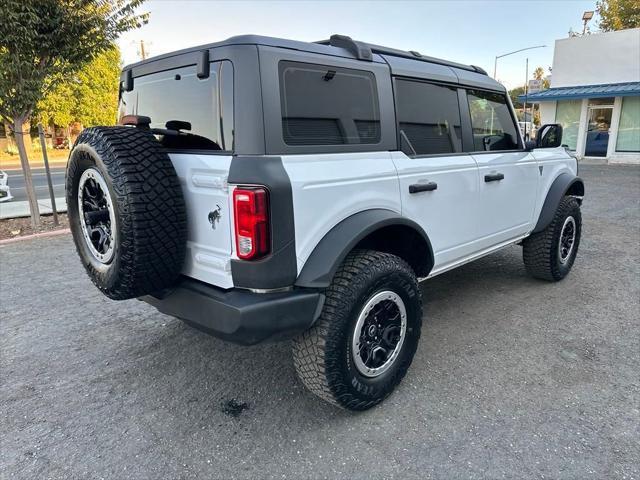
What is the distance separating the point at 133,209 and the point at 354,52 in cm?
157

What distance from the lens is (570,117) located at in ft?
62.5

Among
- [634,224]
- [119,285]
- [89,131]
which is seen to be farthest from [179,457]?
[634,224]

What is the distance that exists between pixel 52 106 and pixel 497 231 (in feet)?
93.8

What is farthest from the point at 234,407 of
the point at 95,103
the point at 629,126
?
the point at 95,103

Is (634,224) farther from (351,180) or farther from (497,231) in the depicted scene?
(351,180)

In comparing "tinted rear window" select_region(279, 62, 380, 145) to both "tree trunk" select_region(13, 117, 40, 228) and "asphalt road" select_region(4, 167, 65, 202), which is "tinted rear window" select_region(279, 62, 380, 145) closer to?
"tree trunk" select_region(13, 117, 40, 228)

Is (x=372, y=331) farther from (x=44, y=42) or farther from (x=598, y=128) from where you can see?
(x=598, y=128)

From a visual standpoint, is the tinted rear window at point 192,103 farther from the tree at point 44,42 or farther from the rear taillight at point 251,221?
the tree at point 44,42

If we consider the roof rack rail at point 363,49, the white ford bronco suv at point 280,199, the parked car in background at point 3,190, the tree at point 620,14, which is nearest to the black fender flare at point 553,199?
the white ford bronco suv at point 280,199

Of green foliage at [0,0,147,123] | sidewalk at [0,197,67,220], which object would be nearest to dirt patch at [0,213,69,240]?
sidewalk at [0,197,67,220]

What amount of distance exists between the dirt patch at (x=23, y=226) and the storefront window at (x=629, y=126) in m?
18.9

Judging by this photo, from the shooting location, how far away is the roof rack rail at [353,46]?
272 cm

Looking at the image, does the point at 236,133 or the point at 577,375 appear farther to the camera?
the point at 577,375

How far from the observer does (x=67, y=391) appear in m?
2.90
